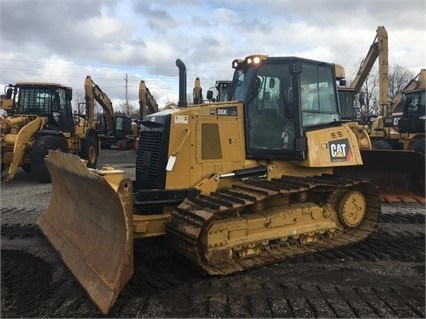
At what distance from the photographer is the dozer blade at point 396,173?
7836 millimetres

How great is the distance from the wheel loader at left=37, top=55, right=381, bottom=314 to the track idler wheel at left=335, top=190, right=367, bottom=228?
2cm

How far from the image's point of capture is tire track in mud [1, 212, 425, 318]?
401 cm

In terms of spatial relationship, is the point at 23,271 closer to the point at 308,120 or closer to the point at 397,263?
the point at 308,120

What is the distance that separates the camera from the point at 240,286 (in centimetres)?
459

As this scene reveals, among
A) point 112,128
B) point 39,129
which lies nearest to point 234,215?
point 39,129

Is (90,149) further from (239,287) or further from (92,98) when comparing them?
(239,287)

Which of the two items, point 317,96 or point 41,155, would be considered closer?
point 317,96

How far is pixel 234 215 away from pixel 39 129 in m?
9.74

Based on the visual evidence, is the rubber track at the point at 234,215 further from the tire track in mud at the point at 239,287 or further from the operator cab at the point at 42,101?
the operator cab at the point at 42,101

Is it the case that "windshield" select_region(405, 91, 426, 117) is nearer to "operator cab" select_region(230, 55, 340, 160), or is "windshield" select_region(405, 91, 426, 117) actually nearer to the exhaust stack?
"operator cab" select_region(230, 55, 340, 160)

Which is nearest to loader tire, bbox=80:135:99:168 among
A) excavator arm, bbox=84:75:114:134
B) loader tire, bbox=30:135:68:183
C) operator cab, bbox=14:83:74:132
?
operator cab, bbox=14:83:74:132

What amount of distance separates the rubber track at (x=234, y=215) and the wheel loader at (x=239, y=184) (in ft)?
0.05

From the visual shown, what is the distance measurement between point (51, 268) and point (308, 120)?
4.00 m

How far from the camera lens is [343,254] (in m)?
5.71
